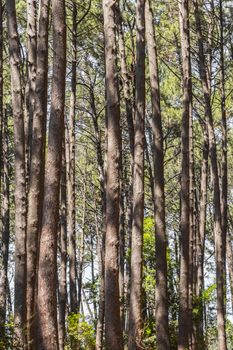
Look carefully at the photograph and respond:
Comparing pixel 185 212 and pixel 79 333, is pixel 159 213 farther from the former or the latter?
pixel 79 333

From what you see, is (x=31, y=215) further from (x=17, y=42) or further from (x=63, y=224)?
(x=63, y=224)

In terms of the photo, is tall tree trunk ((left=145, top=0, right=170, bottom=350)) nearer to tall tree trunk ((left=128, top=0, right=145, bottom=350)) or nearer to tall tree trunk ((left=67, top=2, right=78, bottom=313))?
tall tree trunk ((left=128, top=0, right=145, bottom=350))

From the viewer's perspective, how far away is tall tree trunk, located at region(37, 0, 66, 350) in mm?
6844

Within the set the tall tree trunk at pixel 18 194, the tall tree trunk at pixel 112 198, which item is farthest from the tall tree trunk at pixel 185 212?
Answer: the tall tree trunk at pixel 112 198

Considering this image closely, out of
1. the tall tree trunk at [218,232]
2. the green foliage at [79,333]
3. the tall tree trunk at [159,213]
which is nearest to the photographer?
the tall tree trunk at [159,213]

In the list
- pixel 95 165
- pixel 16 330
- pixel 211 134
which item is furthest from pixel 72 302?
pixel 95 165

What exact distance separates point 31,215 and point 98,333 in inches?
355

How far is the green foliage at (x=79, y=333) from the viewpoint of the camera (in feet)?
48.1

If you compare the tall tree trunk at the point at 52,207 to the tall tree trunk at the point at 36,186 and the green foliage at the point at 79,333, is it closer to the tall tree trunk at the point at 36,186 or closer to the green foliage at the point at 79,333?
the tall tree trunk at the point at 36,186

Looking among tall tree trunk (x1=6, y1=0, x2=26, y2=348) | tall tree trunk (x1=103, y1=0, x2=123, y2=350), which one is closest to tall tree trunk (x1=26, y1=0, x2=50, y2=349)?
tall tree trunk (x1=6, y1=0, x2=26, y2=348)

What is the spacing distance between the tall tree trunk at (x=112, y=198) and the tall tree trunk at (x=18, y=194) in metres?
1.10

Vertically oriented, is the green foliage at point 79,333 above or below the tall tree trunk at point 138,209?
below

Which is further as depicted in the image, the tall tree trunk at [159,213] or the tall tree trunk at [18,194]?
the tall tree trunk at [159,213]

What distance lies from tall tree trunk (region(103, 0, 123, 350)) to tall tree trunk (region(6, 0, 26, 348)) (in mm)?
1102
